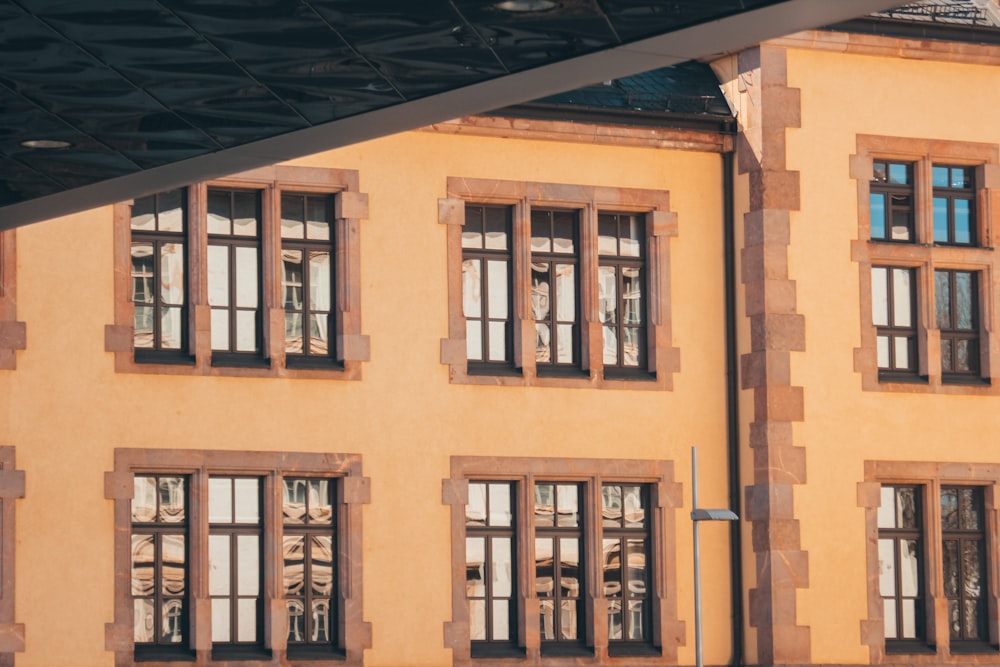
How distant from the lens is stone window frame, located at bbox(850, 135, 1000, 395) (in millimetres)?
21516

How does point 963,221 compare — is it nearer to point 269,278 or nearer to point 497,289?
point 497,289

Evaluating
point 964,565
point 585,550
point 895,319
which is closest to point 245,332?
point 585,550

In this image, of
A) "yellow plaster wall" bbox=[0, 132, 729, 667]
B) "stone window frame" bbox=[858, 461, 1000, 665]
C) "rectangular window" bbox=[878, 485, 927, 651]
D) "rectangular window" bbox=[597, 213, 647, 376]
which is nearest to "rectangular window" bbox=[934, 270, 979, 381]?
"stone window frame" bbox=[858, 461, 1000, 665]

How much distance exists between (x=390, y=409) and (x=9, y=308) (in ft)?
12.1

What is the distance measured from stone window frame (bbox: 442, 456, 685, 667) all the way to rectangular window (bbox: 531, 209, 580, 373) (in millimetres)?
1086

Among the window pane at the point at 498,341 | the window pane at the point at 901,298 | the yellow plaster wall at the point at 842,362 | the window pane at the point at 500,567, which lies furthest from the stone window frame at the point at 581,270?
the window pane at the point at 901,298

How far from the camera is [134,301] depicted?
19.6 meters

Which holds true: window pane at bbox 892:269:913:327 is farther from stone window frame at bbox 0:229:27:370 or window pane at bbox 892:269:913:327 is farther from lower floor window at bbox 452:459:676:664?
stone window frame at bbox 0:229:27:370

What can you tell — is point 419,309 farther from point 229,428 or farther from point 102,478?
point 102,478

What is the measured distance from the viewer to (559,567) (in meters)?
20.8

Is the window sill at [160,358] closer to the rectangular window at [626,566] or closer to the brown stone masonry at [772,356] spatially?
the rectangular window at [626,566]

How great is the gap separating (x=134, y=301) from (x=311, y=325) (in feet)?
5.62

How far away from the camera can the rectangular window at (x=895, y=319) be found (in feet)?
71.3

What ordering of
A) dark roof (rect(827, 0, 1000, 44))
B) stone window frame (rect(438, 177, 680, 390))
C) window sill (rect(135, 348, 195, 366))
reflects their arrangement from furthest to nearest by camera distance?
dark roof (rect(827, 0, 1000, 44)), stone window frame (rect(438, 177, 680, 390)), window sill (rect(135, 348, 195, 366))
